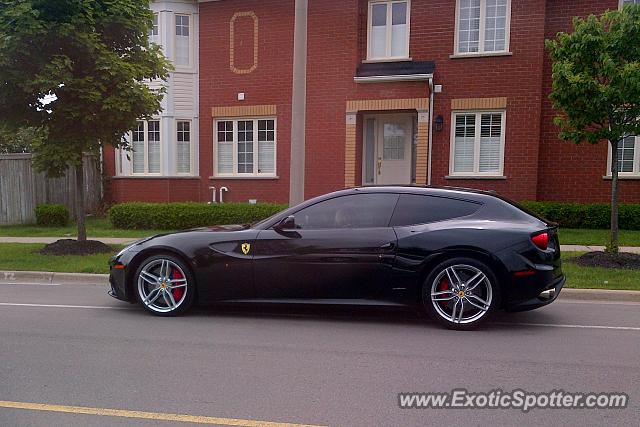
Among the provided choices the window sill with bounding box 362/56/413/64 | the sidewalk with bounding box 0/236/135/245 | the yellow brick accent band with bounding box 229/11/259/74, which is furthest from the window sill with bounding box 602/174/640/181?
the sidewalk with bounding box 0/236/135/245

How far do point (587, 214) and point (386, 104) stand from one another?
5760 mm

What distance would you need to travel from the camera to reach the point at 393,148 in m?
15.3

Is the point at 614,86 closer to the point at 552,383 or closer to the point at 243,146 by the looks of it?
the point at 552,383

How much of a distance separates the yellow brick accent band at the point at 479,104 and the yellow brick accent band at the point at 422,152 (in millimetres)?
975

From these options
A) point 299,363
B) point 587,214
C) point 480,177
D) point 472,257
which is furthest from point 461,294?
point 480,177

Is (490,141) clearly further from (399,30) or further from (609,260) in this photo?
(609,260)

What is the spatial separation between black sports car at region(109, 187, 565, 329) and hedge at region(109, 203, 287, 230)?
7128mm

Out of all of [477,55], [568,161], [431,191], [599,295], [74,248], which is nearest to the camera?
[431,191]

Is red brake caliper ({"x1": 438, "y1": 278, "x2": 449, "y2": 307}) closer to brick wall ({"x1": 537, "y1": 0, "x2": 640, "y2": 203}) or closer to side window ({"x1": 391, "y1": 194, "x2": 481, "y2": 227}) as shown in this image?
side window ({"x1": 391, "y1": 194, "x2": 481, "y2": 227})

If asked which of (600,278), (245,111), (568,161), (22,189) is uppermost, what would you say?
(245,111)

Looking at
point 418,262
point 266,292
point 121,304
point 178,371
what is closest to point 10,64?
point 121,304

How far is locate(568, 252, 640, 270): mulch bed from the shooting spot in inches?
334

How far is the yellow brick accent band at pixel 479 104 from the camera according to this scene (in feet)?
45.1

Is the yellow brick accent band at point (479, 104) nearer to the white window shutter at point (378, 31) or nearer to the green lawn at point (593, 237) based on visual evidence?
the white window shutter at point (378, 31)
